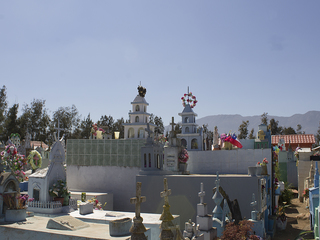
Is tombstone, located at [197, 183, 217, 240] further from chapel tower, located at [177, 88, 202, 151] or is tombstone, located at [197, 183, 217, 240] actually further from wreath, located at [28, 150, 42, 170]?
wreath, located at [28, 150, 42, 170]

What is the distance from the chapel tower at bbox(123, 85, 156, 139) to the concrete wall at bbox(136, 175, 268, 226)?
12.4 m

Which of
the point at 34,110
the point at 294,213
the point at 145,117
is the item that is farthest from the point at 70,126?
the point at 294,213

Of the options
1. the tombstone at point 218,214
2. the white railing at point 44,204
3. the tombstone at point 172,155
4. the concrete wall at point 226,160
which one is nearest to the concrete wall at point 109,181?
the concrete wall at point 226,160

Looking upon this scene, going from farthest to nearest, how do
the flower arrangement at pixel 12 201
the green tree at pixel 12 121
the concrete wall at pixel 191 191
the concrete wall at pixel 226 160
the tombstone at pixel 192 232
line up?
the green tree at pixel 12 121 → the concrete wall at pixel 226 160 → the concrete wall at pixel 191 191 → the flower arrangement at pixel 12 201 → the tombstone at pixel 192 232

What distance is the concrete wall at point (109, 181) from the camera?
24312 millimetres

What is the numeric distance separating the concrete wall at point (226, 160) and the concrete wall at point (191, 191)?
192 inches

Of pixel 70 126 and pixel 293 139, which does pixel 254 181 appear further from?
pixel 70 126

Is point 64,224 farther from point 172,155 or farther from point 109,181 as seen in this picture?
point 109,181

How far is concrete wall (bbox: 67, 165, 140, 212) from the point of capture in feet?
79.8

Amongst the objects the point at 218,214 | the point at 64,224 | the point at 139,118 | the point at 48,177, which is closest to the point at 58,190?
the point at 48,177

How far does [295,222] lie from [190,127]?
11130 millimetres

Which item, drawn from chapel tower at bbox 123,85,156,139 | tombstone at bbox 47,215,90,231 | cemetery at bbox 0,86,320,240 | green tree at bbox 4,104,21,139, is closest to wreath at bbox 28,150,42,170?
cemetery at bbox 0,86,320,240

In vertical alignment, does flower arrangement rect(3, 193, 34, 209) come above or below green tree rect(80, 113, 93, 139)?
below

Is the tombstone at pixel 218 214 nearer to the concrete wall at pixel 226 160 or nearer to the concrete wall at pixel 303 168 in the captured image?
the concrete wall at pixel 226 160
